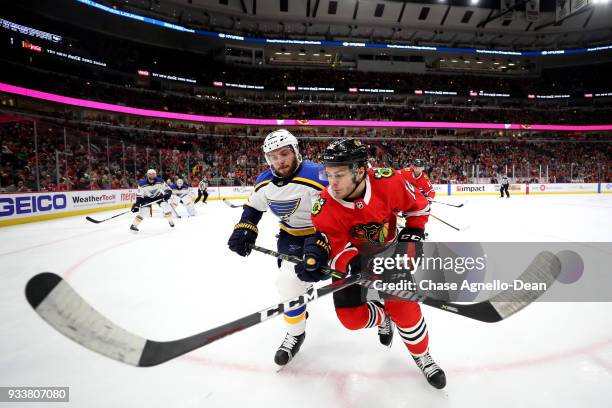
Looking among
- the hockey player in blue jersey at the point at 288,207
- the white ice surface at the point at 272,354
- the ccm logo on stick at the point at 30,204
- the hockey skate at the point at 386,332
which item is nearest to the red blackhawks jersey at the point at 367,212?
the hockey player in blue jersey at the point at 288,207

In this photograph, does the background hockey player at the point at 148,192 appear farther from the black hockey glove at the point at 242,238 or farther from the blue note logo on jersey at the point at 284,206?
the blue note logo on jersey at the point at 284,206

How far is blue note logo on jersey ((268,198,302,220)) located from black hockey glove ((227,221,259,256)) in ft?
0.71

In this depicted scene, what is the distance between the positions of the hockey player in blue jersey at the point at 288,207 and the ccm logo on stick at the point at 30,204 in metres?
8.55

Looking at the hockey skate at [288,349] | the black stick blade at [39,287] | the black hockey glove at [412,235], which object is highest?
the black hockey glove at [412,235]

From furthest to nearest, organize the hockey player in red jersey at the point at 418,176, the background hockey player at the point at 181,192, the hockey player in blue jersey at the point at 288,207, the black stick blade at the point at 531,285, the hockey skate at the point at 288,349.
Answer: the background hockey player at the point at 181,192, the hockey player in red jersey at the point at 418,176, the hockey player in blue jersey at the point at 288,207, the hockey skate at the point at 288,349, the black stick blade at the point at 531,285

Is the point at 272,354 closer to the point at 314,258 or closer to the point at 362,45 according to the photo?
the point at 314,258

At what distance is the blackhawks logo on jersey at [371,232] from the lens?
6.45 feet

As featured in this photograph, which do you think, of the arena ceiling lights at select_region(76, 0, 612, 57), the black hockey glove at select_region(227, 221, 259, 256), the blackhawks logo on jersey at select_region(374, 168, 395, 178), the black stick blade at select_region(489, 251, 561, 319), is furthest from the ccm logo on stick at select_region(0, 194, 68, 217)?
the arena ceiling lights at select_region(76, 0, 612, 57)

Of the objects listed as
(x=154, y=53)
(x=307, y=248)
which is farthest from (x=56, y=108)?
(x=307, y=248)

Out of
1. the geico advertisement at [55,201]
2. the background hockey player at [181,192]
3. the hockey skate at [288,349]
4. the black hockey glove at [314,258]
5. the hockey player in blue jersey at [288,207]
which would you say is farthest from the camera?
the background hockey player at [181,192]

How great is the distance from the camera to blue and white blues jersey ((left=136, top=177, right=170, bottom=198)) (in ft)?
25.4

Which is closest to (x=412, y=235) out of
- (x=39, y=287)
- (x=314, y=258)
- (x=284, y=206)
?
(x=314, y=258)

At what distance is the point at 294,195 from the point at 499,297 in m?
1.45

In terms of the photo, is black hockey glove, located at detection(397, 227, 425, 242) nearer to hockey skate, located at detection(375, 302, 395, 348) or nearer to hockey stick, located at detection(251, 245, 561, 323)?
hockey stick, located at detection(251, 245, 561, 323)
